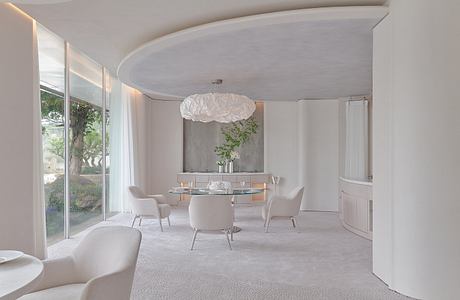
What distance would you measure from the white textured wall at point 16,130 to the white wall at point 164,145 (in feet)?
18.6

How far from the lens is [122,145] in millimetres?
8562

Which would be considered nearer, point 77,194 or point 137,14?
point 137,14

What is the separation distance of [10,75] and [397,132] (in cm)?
412

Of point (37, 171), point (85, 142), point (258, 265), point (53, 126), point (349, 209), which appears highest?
point (53, 126)

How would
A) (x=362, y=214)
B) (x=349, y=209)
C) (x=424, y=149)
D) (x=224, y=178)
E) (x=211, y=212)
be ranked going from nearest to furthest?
(x=424, y=149)
(x=211, y=212)
(x=362, y=214)
(x=349, y=209)
(x=224, y=178)

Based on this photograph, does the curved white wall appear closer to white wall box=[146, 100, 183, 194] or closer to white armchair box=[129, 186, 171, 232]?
white armchair box=[129, 186, 171, 232]

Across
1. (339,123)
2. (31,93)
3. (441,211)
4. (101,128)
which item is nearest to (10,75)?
(31,93)

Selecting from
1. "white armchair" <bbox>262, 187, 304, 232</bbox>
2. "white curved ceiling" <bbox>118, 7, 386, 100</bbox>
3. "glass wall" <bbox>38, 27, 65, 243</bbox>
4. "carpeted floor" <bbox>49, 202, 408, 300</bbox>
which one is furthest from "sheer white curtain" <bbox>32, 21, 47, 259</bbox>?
"white armchair" <bbox>262, 187, 304, 232</bbox>

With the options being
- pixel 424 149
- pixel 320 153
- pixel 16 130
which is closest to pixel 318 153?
pixel 320 153

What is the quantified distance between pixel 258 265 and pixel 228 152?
164 inches

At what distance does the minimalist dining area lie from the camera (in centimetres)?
330

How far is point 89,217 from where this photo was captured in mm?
7344

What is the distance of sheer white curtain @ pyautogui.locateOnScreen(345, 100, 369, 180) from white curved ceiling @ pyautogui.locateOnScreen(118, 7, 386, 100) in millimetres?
369

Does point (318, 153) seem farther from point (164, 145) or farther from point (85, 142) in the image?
point (85, 142)
